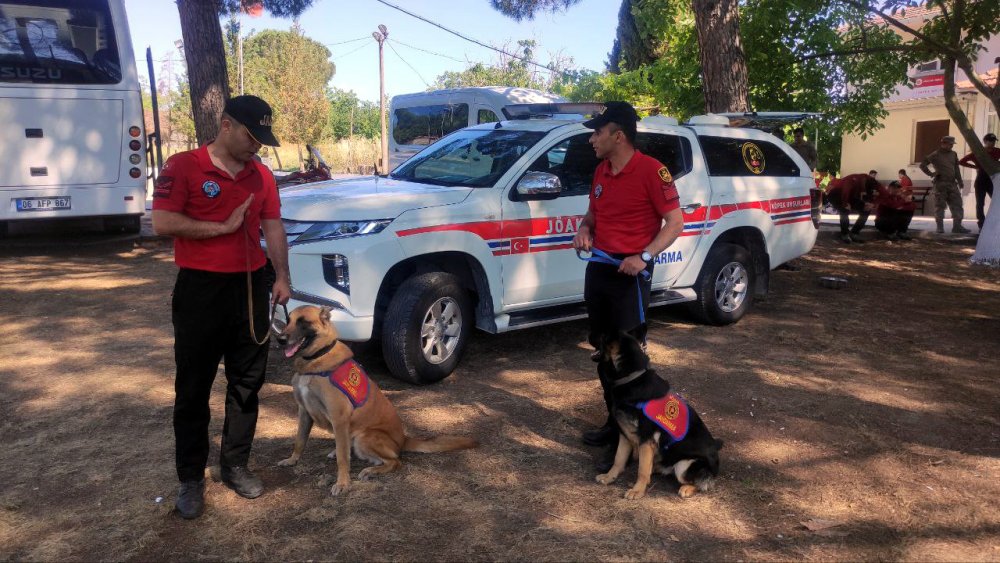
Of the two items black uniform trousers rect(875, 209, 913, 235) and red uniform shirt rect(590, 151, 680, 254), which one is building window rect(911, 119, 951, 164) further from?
red uniform shirt rect(590, 151, 680, 254)

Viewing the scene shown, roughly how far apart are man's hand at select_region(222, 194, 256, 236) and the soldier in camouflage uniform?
1350 centimetres

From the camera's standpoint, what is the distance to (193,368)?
3334 mm

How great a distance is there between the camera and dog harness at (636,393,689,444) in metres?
3.60

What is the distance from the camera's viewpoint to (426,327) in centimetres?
519

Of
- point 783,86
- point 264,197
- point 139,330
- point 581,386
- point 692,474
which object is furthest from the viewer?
Answer: point 783,86

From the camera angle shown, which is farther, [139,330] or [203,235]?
[139,330]

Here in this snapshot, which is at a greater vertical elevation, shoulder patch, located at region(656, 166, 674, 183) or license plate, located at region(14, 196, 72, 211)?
shoulder patch, located at region(656, 166, 674, 183)

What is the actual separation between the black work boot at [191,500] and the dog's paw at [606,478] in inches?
75.1

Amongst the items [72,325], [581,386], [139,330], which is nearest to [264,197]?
[581,386]

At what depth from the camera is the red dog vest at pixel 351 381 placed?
3.67m

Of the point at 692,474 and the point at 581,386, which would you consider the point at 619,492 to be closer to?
the point at 692,474

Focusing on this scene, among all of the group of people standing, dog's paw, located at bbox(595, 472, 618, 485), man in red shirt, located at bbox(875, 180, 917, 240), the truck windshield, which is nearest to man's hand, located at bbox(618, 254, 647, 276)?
dog's paw, located at bbox(595, 472, 618, 485)

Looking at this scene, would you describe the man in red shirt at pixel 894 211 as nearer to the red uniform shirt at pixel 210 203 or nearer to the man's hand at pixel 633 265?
the man's hand at pixel 633 265

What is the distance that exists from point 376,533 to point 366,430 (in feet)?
2.05
